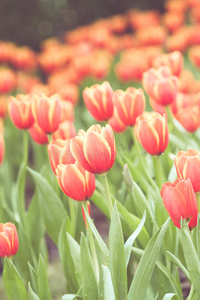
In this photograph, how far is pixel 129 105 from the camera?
6.24ft

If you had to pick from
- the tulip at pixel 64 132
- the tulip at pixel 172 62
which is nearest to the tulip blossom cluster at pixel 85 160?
the tulip at pixel 64 132

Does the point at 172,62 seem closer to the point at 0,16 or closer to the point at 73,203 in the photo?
the point at 73,203

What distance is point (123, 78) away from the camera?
3756 millimetres

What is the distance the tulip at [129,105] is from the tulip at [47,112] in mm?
227

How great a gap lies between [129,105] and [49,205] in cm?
48

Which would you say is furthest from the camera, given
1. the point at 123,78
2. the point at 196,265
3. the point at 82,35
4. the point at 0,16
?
the point at 0,16

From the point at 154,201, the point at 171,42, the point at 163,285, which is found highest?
the point at 171,42

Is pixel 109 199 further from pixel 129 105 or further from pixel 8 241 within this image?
pixel 129 105

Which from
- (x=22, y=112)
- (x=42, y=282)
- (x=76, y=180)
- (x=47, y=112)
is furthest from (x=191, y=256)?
(x=22, y=112)

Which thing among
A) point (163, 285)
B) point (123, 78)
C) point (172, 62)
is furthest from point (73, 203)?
point (123, 78)

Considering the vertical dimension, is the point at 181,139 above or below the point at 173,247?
above

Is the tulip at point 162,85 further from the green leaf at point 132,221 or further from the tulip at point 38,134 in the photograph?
the green leaf at point 132,221

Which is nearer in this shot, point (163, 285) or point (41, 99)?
point (163, 285)

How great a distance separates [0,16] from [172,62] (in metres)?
4.60
